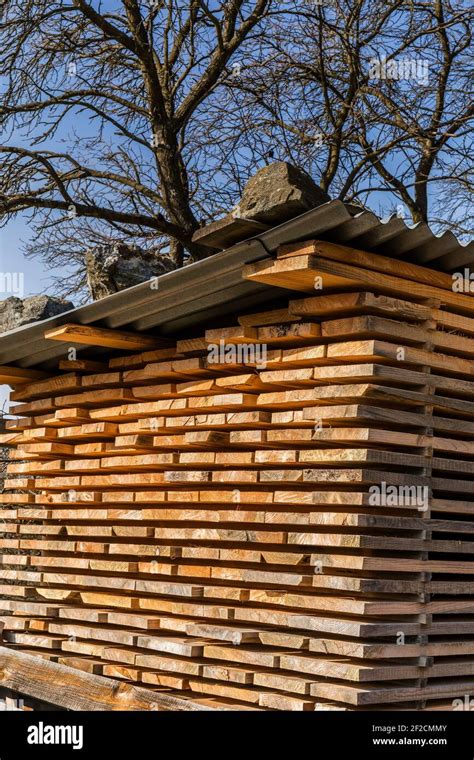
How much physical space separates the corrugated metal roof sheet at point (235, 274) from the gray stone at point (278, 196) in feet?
0.45

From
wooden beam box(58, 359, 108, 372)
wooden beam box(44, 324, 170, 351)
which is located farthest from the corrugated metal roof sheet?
wooden beam box(58, 359, 108, 372)

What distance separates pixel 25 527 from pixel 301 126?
250 inches

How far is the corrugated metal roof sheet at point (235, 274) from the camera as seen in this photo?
6359 mm

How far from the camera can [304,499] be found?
674 cm

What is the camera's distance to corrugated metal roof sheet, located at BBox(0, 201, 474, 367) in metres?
6.36

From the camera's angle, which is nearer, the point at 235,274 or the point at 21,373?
the point at 235,274

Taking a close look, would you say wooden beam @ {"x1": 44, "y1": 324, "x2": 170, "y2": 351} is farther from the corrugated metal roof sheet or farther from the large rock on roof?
the large rock on roof

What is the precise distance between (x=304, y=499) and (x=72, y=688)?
2289mm

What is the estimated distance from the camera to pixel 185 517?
783cm

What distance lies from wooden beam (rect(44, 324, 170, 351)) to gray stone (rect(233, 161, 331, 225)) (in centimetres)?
185

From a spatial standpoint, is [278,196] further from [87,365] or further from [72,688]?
[72,688]
